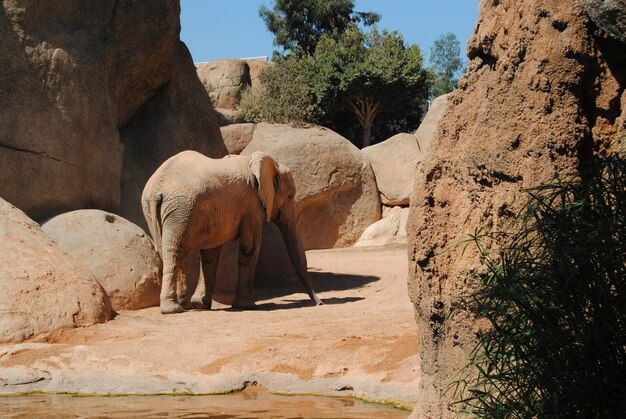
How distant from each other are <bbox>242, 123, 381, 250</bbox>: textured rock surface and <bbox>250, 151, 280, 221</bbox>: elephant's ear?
21.9 feet

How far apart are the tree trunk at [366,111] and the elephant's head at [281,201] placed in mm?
17016

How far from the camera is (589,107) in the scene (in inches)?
197

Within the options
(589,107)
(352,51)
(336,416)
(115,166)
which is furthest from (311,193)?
(589,107)

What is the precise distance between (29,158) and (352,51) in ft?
63.4

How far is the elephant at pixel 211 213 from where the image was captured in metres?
12.5

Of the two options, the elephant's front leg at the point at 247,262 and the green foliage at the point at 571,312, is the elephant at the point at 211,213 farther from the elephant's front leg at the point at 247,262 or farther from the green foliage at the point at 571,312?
the green foliage at the point at 571,312

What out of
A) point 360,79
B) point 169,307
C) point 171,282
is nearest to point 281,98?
point 360,79

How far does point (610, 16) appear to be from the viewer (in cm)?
443

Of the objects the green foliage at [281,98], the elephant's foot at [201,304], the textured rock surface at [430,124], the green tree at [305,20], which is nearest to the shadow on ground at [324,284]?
the elephant's foot at [201,304]

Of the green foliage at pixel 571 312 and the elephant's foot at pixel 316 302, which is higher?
the green foliage at pixel 571 312

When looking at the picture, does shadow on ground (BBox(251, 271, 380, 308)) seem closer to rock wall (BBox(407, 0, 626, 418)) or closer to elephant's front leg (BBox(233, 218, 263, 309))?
elephant's front leg (BBox(233, 218, 263, 309))

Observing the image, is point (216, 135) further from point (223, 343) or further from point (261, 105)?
point (261, 105)

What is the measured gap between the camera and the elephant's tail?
1248 centimetres

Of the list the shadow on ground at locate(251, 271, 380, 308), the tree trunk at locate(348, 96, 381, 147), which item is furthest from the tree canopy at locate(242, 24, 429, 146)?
the shadow on ground at locate(251, 271, 380, 308)
